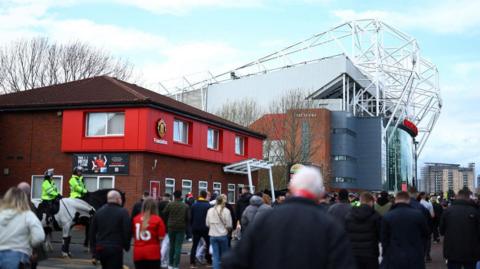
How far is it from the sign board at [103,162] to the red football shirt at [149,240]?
17.6 meters

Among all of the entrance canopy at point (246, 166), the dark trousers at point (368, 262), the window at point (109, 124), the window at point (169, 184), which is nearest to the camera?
the dark trousers at point (368, 262)

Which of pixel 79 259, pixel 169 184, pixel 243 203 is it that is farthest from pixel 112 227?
pixel 169 184

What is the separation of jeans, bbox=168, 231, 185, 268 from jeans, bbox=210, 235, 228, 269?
79cm

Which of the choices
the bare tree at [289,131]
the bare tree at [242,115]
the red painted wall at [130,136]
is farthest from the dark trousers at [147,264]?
the bare tree at [242,115]

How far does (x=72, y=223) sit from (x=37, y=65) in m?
32.5

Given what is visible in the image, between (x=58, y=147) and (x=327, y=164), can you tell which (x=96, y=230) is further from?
(x=327, y=164)

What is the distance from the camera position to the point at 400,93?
258 feet

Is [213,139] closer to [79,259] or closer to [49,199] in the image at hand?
[49,199]

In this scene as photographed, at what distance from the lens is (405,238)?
30.0 ft

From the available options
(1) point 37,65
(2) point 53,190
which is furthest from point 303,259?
(1) point 37,65

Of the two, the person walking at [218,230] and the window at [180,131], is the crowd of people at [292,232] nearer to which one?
the person walking at [218,230]

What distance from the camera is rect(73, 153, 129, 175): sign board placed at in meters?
26.9

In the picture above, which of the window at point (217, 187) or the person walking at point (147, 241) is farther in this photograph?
the window at point (217, 187)

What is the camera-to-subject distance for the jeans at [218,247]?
14.1 metres
